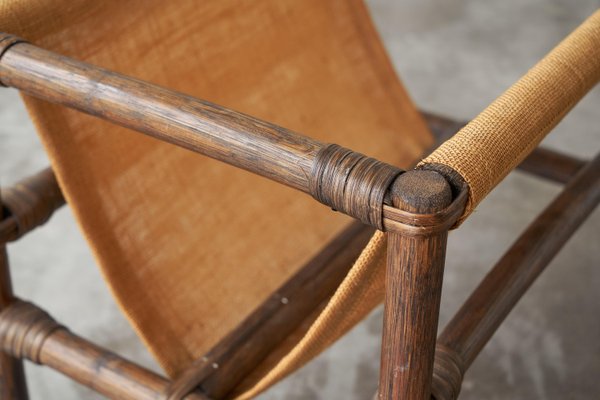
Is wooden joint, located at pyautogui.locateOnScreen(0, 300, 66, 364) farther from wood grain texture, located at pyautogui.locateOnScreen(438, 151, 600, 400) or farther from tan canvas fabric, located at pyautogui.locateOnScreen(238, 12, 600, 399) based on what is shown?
wood grain texture, located at pyautogui.locateOnScreen(438, 151, 600, 400)

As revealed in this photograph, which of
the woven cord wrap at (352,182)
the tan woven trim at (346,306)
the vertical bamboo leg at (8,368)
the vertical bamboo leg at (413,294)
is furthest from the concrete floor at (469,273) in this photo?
the woven cord wrap at (352,182)

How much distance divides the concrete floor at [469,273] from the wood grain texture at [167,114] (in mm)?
745

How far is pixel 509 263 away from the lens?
1.00 meters

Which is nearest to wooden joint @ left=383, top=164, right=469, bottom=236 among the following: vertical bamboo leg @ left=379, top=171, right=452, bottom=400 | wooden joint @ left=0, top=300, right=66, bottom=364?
vertical bamboo leg @ left=379, top=171, right=452, bottom=400

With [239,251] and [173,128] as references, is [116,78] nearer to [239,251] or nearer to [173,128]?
[173,128]

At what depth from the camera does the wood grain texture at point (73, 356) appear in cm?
98

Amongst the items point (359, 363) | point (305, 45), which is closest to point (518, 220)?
point (359, 363)

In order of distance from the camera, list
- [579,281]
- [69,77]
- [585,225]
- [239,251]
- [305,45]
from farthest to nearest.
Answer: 1. [585,225]
2. [579,281]
3. [305,45]
4. [239,251]
5. [69,77]

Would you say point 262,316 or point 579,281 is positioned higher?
point 262,316

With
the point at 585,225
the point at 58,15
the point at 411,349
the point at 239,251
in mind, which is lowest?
the point at 585,225

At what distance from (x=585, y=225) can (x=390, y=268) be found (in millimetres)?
1221

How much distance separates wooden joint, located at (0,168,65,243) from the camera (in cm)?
105

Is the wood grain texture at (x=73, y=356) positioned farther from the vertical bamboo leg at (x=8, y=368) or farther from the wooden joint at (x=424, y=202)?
the wooden joint at (x=424, y=202)

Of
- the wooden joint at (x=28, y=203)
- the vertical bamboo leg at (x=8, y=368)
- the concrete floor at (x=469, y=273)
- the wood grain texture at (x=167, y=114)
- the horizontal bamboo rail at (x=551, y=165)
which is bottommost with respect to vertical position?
the concrete floor at (x=469, y=273)
